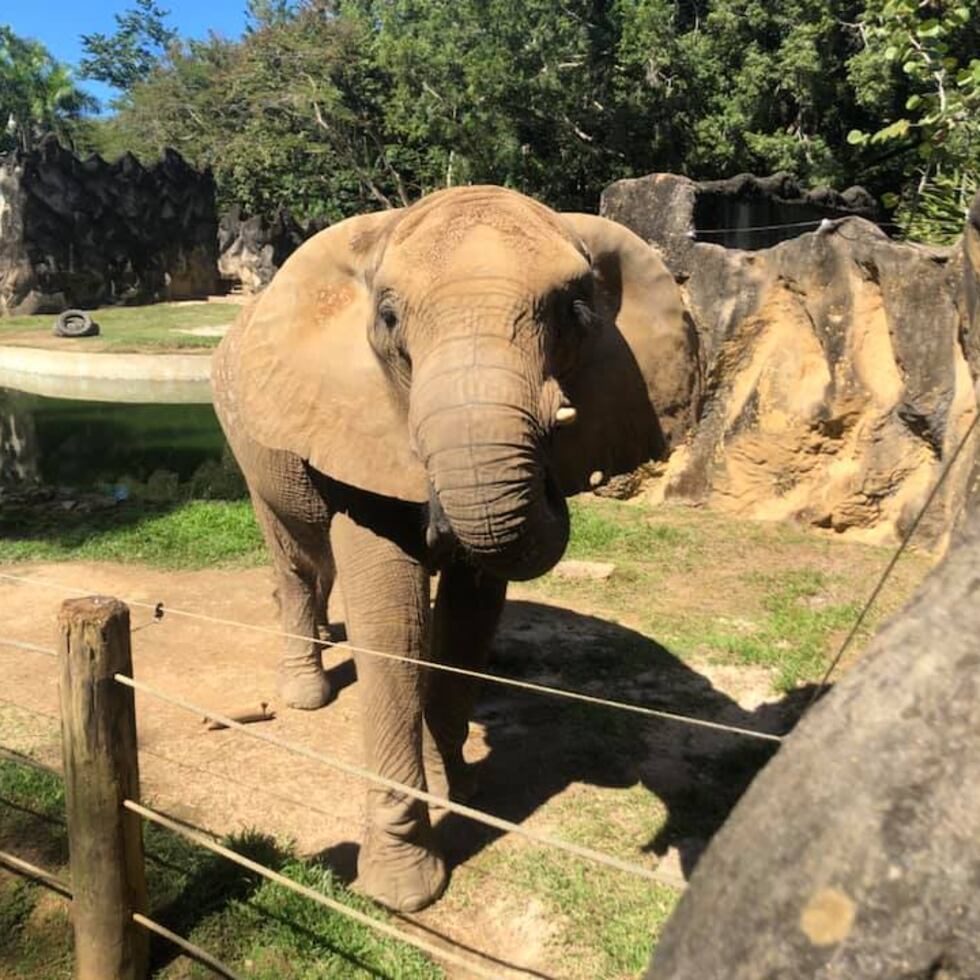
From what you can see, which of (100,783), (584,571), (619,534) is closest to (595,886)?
(100,783)

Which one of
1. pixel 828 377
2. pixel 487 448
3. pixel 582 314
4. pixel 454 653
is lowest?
pixel 454 653

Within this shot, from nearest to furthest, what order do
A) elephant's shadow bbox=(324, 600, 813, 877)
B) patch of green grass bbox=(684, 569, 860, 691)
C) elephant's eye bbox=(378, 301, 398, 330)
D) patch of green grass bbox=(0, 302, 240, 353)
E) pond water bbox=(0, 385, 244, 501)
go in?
elephant's eye bbox=(378, 301, 398, 330), elephant's shadow bbox=(324, 600, 813, 877), patch of green grass bbox=(684, 569, 860, 691), pond water bbox=(0, 385, 244, 501), patch of green grass bbox=(0, 302, 240, 353)

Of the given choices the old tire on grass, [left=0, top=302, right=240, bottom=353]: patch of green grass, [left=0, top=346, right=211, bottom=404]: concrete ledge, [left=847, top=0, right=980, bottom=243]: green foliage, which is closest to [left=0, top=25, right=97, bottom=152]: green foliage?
[left=0, top=302, right=240, bottom=353]: patch of green grass

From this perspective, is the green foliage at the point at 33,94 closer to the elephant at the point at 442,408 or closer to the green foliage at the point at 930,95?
the green foliage at the point at 930,95

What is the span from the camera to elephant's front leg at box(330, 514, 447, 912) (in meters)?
3.52

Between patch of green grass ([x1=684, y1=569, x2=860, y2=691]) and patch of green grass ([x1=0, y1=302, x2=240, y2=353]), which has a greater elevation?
patch of green grass ([x1=0, y1=302, x2=240, y2=353])

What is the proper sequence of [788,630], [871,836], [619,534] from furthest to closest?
[619,534]
[788,630]
[871,836]

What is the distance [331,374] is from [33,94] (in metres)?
55.0

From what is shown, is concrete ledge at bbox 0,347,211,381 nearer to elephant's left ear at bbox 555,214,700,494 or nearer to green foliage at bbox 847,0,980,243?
green foliage at bbox 847,0,980,243

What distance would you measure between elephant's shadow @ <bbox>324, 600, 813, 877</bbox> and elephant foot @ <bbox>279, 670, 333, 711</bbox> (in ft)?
2.73

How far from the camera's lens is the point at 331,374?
3.36 metres

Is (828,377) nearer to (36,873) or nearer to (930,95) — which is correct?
(930,95)

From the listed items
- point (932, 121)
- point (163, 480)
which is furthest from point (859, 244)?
point (163, 480)

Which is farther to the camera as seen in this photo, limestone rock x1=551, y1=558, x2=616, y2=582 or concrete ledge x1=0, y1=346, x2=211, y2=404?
concrete ledge x1=0, y1=346, x2=211, y2=404
